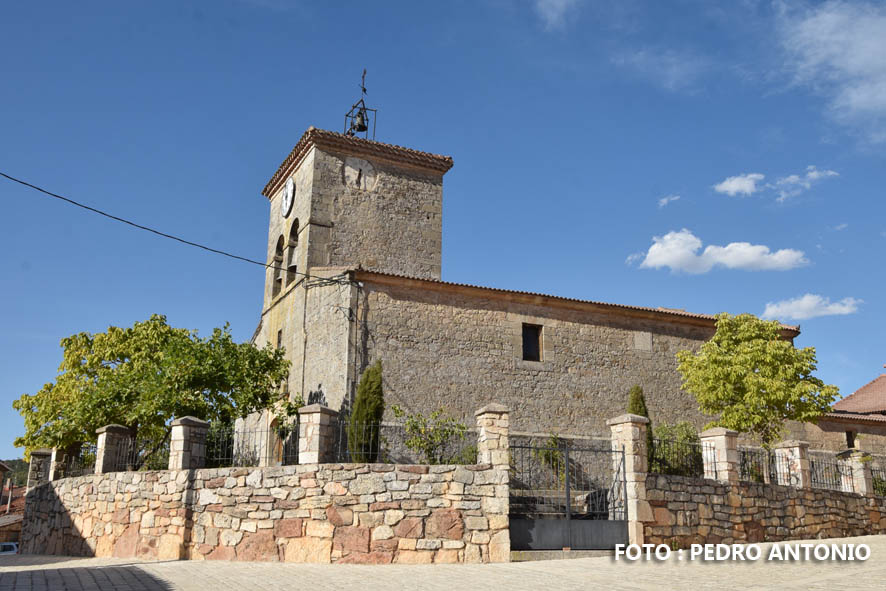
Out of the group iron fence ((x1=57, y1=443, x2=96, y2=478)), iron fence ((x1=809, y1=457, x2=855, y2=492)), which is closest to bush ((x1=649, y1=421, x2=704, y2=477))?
iron fence ((x1=809, y1=457, x2=855, y2=492))

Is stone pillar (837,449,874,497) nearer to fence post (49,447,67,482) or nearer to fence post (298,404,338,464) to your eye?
fence post (298,404,338,464)

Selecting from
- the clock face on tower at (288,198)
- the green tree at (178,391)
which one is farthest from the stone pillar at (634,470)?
the clock face on tower at (288,198)

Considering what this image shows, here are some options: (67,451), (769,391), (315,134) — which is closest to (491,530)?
(769,391)

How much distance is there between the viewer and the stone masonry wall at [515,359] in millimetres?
17781

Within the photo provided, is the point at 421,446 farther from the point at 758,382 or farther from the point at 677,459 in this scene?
the point at 758,382

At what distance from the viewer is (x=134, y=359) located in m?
22.6

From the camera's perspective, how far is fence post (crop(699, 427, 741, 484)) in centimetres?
1284

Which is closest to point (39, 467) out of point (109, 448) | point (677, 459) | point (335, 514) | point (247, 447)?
point (109, 448)

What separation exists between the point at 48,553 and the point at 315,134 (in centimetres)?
1309

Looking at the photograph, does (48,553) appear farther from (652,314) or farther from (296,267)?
(652,314)

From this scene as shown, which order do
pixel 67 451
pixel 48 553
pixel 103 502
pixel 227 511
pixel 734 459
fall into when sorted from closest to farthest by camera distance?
pixel 227 511, pixel 734 459, pixel 103 502, pixel 48 553, pixel 67 451

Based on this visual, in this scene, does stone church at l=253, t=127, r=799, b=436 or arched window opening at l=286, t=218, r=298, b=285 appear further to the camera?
arched window opening at l=286, t=218, r=298, b=285

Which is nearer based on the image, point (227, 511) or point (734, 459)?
point (227, 511)

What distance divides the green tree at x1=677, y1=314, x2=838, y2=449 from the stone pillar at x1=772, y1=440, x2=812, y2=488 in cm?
260
